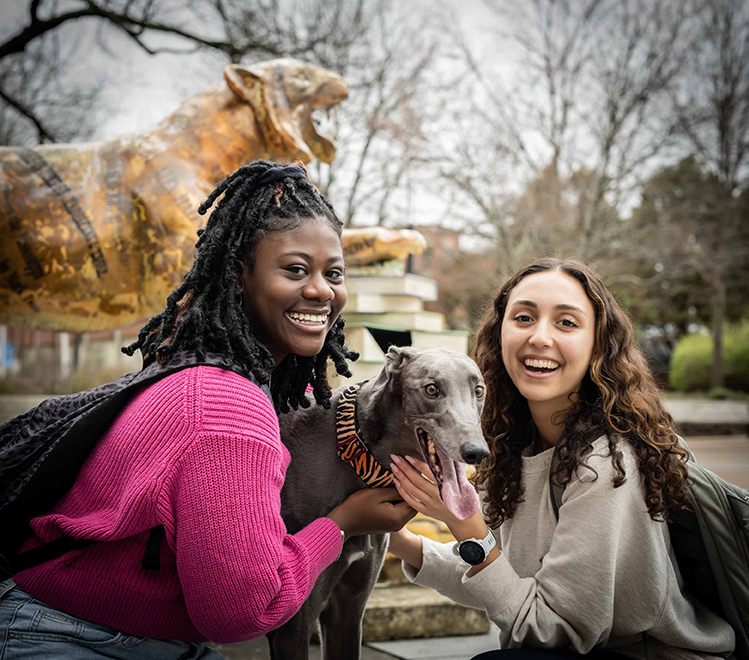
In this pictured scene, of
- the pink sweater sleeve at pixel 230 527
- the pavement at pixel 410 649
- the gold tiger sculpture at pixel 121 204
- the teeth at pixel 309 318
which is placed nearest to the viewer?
the pink sweater sleeve at pixel 230 527

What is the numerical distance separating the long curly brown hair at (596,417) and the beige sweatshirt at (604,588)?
0.16 ft

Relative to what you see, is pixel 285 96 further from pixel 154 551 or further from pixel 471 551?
pixel 154 551

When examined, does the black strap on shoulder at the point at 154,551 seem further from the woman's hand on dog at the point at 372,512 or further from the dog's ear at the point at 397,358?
the dog's ear at the point at 397,358

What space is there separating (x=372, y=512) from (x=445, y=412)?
0.41 metres

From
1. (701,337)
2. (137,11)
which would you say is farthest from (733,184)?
(137,11)

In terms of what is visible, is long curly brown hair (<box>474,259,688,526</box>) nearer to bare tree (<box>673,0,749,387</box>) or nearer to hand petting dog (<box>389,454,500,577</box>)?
hand petting dog (<box>389,454,500,577</box>)

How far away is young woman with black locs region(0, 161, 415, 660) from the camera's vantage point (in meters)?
1.41

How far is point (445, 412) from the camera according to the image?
1668 millimetres

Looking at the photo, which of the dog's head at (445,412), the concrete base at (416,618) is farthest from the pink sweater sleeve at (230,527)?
the concrete base at (416,618)

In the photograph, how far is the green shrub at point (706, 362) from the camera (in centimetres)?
1864

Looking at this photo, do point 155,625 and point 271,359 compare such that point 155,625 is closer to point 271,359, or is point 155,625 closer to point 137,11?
point 271,359

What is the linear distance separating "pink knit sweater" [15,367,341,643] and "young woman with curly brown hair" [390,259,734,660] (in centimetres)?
52

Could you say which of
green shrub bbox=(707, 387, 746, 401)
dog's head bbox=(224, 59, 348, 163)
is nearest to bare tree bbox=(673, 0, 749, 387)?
green shrub bbox=(707, 387, 746, 401)

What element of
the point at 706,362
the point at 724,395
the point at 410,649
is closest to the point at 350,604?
the point at 410,649
